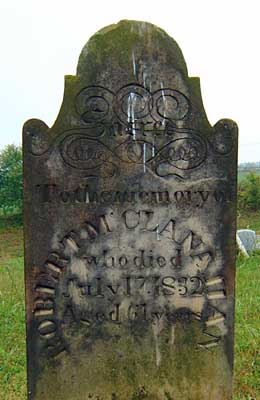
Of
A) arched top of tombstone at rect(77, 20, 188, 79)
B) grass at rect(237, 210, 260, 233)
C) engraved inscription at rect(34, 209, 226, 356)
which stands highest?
arched top of tombstone at rect(77, 20, 188, 79)

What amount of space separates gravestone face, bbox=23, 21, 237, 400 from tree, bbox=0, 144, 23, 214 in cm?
2546

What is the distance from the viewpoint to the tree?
28.5 m

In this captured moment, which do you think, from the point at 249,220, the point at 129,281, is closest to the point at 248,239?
the point at 129,281

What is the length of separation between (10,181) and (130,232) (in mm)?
26887

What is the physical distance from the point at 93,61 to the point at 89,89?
17 cm

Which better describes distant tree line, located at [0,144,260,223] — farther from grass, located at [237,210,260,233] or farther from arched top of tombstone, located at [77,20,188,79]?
arched top of tombstone, located at [77,20,188,79]

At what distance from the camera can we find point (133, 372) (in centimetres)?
319

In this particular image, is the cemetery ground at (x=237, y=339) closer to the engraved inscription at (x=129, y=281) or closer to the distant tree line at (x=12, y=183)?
the engraved inscription at (x=129, y=281)

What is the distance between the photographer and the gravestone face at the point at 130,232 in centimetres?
296

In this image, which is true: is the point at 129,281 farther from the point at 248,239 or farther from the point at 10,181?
the point at 10,181

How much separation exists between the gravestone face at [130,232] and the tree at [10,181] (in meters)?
25.5

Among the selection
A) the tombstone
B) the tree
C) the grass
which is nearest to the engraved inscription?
the tombstone

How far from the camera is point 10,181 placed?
2900 cm

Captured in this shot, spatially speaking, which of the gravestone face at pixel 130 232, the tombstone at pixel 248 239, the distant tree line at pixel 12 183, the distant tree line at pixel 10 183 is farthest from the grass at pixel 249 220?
the gravestone face at pixel 130 232
